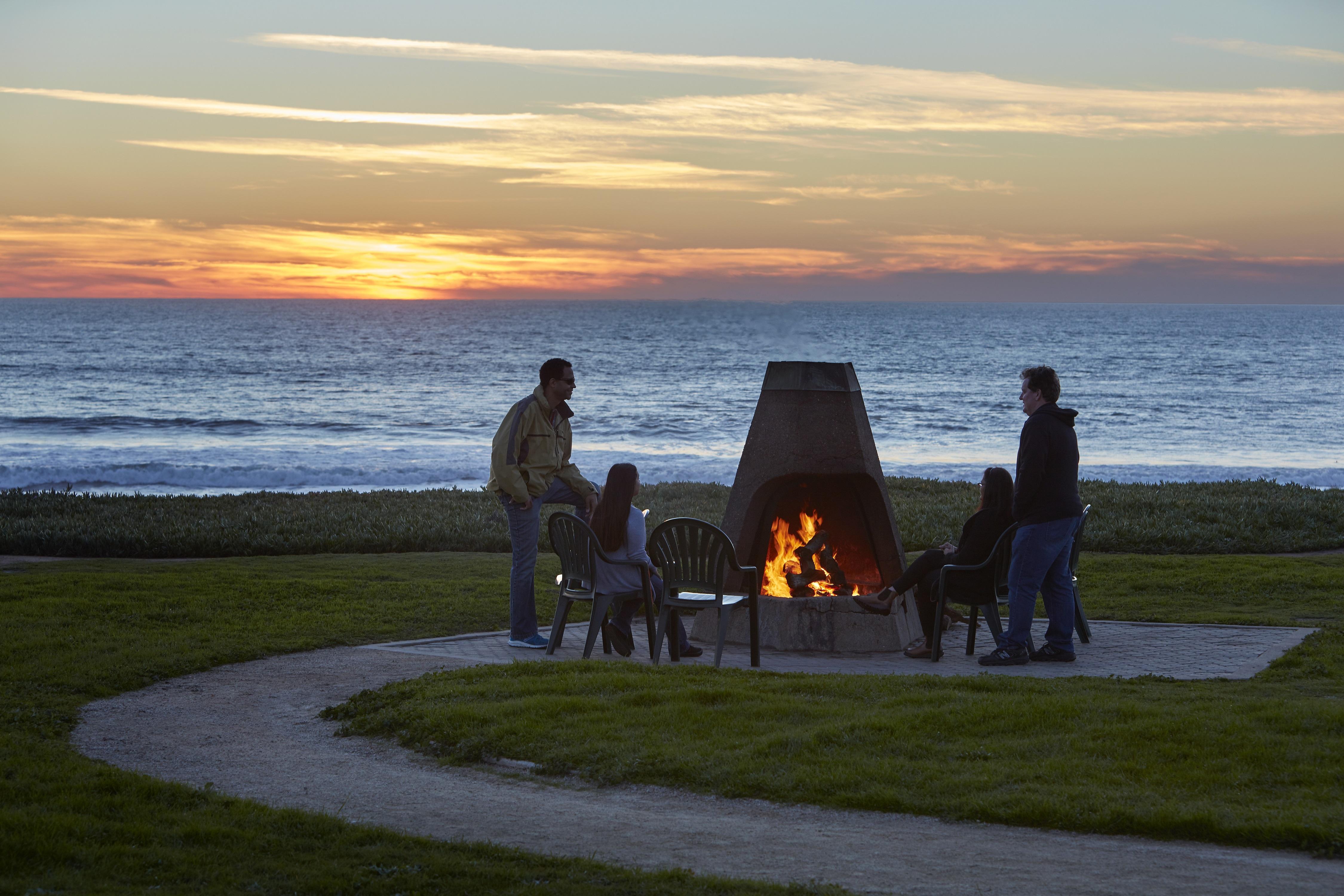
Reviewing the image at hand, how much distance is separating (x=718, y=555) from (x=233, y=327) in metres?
114

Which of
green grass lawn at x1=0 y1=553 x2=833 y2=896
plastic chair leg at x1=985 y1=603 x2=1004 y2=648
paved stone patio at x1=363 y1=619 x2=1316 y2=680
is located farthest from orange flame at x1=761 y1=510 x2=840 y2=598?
green grass lawn at x1=0 y1=553 x2=833 y2=896

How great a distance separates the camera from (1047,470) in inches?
300

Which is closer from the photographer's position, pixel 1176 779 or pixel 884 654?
pixel 1176 779

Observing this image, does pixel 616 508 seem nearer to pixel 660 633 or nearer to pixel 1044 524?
pixel 660 633

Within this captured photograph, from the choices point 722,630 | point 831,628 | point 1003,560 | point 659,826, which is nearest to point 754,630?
point 722,630

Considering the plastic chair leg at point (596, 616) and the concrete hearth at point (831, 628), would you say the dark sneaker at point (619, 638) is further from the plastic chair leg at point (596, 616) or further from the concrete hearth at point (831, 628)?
the concrete hearth at point (831, 628)

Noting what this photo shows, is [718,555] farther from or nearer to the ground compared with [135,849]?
farther from the ground

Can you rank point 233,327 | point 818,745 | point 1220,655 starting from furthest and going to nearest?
1. point 233,327
2. point 1220,655
3. point 818,745

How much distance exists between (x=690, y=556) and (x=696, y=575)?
5.3 inches

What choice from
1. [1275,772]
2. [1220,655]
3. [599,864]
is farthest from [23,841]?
[1220,655]

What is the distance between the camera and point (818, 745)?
5504mm

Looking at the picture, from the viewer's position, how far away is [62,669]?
7.36 m

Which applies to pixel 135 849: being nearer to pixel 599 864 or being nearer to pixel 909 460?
pixel 599 864

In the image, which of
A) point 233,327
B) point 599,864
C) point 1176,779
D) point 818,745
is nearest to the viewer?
point 599,864
